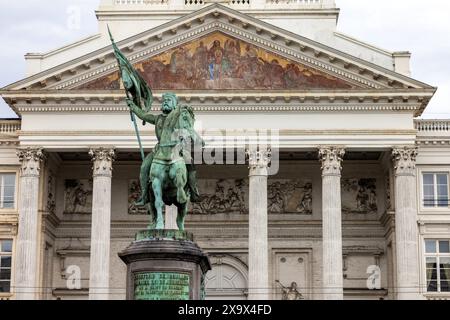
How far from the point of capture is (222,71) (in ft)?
171

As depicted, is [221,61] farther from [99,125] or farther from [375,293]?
[375,293]

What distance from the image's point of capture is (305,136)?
169ft

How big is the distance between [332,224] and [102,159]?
1102cm

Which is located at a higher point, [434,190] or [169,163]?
[434,190]

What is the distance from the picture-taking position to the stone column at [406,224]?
50094mm

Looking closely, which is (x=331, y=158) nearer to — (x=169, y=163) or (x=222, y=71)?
(x=222, y=71)

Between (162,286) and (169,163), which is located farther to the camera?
(169,163)

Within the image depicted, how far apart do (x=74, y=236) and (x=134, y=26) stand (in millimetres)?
11812

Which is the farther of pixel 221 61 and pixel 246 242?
pixel 246 242

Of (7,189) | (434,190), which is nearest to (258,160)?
(434,190)

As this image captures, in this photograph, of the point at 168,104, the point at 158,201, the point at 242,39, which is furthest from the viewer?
the point at 242,39

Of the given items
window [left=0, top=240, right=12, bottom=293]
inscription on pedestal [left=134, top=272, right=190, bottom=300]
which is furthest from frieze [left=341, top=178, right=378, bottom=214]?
inscription on pedestal [left=134, top=272, right=190, bottom=300]
